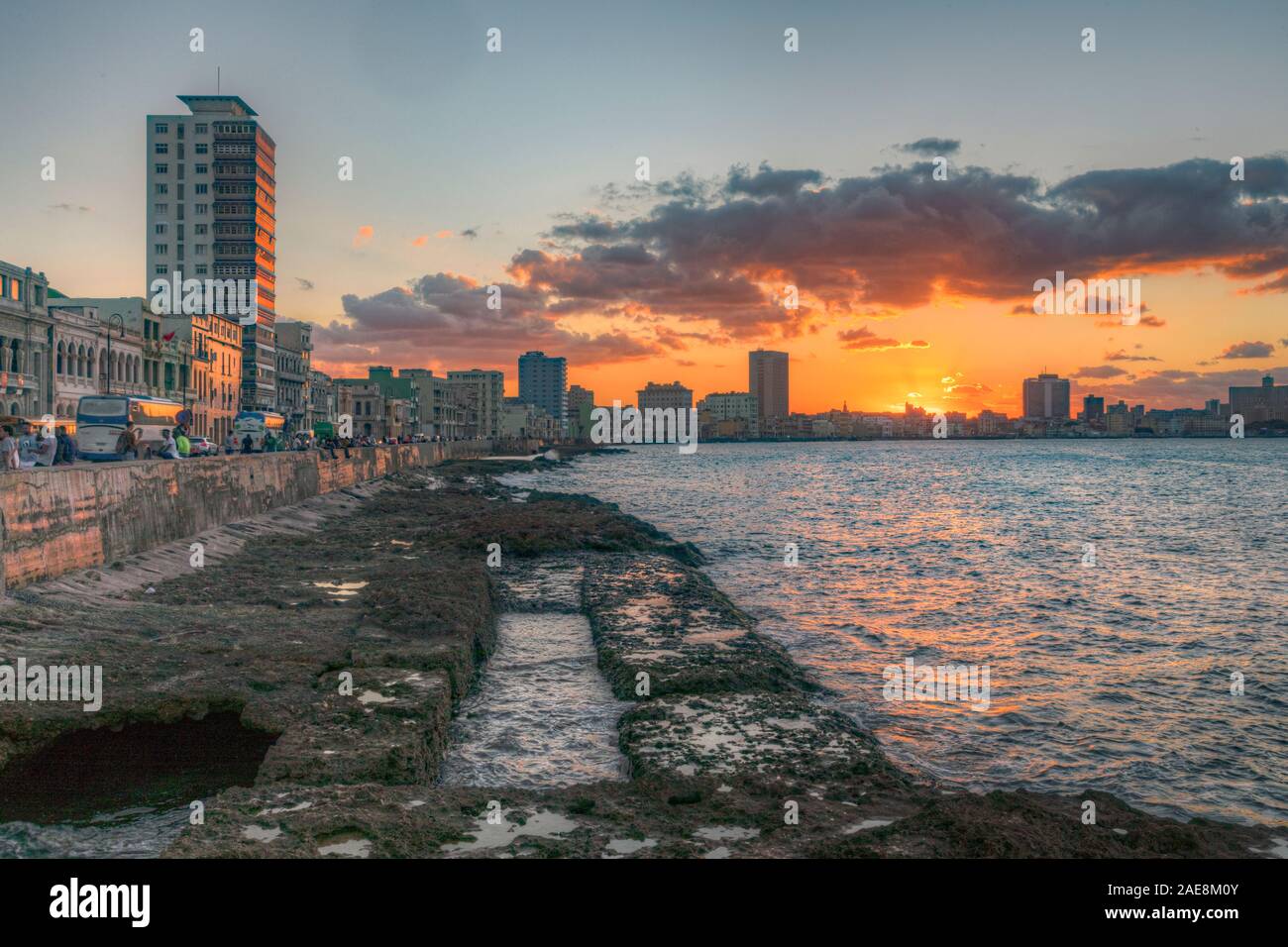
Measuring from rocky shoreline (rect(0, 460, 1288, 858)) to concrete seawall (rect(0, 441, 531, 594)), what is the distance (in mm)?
525

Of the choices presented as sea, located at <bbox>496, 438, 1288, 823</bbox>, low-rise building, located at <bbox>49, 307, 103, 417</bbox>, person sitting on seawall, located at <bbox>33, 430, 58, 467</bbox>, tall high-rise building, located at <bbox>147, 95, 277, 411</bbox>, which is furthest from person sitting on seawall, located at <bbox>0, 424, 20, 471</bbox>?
tall high-rise building, located at <bbox>147, 95, 277, 411</bbox>

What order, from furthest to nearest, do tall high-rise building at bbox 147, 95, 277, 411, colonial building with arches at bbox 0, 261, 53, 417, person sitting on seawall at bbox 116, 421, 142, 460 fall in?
tall high-rise building at bbox 147, 95, 277, 411
colonial building with arches at bbox 0, 261, 53, 417
person sitting on seawall at bbox 116, 421, 142, 460

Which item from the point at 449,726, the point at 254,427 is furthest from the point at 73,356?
the point at 449,726

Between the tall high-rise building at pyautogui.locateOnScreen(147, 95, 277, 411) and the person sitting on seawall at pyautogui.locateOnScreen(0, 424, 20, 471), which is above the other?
the tall high-rise building at pyautogui.locateOnScreen(147, 95, 277, 411)

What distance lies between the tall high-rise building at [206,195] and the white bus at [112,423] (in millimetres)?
99267

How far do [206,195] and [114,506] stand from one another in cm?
14080

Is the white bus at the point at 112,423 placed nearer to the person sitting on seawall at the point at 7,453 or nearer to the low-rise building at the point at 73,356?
the person sitting on seawall at the point at 7,453

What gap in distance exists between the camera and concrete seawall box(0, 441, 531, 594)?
1304cm

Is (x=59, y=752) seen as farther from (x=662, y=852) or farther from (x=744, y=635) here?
(x=744, y=635)

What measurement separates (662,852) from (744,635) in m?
9.24

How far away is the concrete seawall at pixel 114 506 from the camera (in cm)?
1304

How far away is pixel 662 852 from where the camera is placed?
564 cm

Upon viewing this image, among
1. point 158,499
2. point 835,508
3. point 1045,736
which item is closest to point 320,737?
point 1045,736

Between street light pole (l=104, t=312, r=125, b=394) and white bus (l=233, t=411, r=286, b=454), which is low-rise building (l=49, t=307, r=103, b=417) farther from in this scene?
white bus (l=233, t=411, r=286, b=454)
